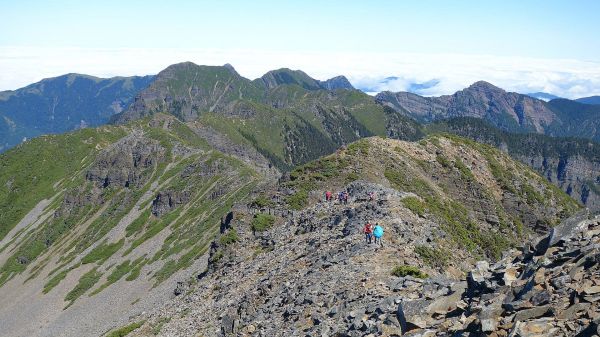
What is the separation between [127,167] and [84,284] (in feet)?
253

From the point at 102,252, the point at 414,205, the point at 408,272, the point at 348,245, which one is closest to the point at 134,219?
the point at 102,252

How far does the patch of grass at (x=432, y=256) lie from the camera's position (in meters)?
37.4

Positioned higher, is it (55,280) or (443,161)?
(443,161)

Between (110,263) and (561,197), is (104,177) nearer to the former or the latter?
(110,263)

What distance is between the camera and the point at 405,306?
22.8m

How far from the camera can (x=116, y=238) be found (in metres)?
148

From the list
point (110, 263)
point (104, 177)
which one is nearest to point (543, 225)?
point (110, 263)

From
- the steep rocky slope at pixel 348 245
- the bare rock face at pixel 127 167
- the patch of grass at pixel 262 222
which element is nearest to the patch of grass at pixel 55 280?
the bare rock face at pixel 127 167

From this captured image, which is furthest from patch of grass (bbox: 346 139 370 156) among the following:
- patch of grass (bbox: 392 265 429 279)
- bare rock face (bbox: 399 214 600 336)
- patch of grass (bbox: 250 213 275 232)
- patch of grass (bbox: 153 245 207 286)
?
bare rock face (bbox: 399 214 600 336)

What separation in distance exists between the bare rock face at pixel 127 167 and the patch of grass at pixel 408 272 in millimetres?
162439

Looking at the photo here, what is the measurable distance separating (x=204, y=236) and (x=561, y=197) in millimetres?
72447

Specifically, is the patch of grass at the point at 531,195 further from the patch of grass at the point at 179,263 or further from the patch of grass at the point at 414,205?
the patch of grass at the point at 179,263

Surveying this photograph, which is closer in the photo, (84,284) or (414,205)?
(414,205)

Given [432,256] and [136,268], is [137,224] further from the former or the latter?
[432,256]
